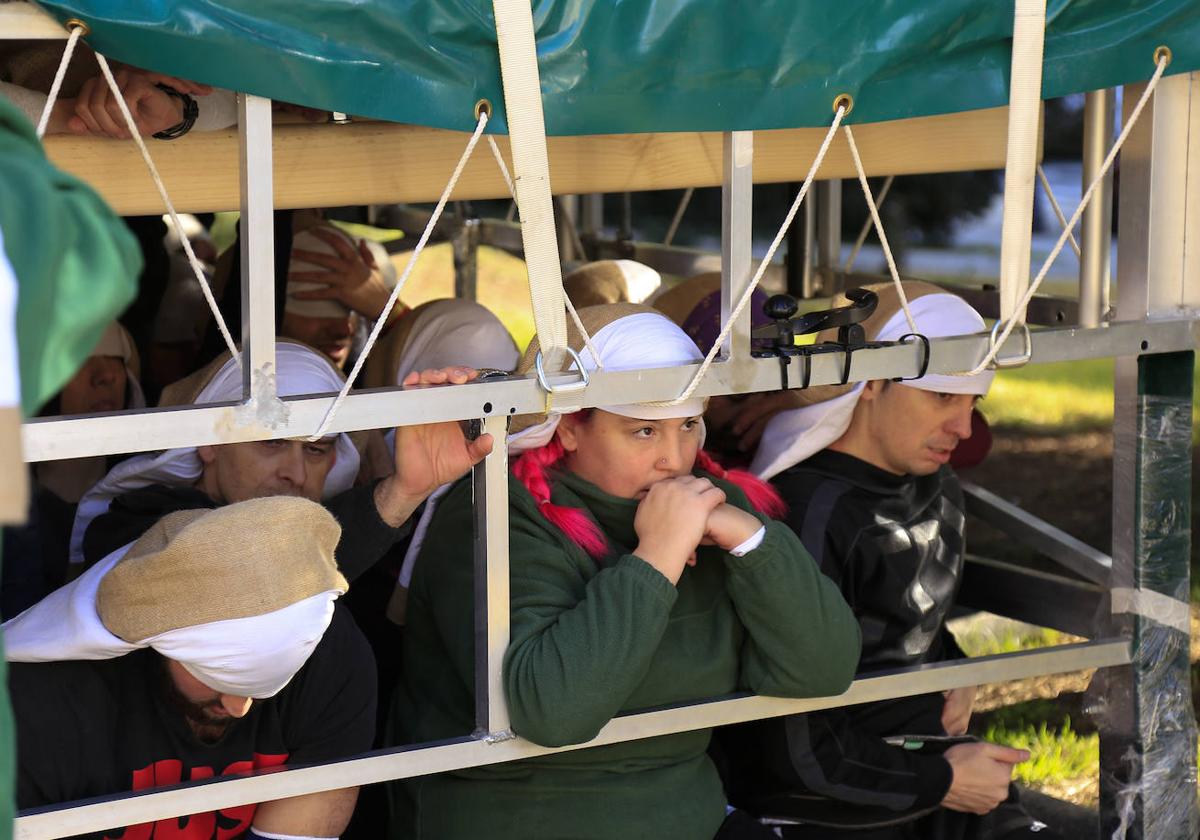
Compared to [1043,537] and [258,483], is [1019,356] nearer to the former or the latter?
[1043,537]

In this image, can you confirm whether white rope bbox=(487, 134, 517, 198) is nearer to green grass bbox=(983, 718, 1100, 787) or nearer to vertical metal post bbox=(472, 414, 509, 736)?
vertical metal post bbox=(472, 414, 509, 736)

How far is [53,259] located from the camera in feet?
3.38

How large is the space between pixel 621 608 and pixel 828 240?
7.17 feet

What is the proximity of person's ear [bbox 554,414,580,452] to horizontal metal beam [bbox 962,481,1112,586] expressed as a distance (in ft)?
4.12

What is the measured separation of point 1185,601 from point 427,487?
1415 millimetres

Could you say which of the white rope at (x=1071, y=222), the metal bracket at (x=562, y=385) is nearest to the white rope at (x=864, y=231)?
the white rope at (x=1071, y=222)

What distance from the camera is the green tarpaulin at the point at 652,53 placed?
1712 millimetres

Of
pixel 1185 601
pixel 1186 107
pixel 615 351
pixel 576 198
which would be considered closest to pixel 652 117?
pixel 615 351

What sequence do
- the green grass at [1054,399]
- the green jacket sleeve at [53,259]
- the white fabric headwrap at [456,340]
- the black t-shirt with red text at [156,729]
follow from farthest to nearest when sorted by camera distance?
the green grass at [1054,399] → the white fabric headwrap at [456,340] → the black t-shirt with red text at [156,729] → the green jacket sleeve at [53,259]

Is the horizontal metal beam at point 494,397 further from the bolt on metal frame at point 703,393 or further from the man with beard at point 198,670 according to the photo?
the man with beard at point 198,670

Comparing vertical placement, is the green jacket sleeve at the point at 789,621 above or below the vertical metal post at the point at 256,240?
below

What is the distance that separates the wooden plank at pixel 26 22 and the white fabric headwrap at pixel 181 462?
Result: 2.95 feet

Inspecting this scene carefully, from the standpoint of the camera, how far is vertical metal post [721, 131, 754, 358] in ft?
6.88

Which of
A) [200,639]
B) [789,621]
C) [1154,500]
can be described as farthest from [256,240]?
[1154,500]
